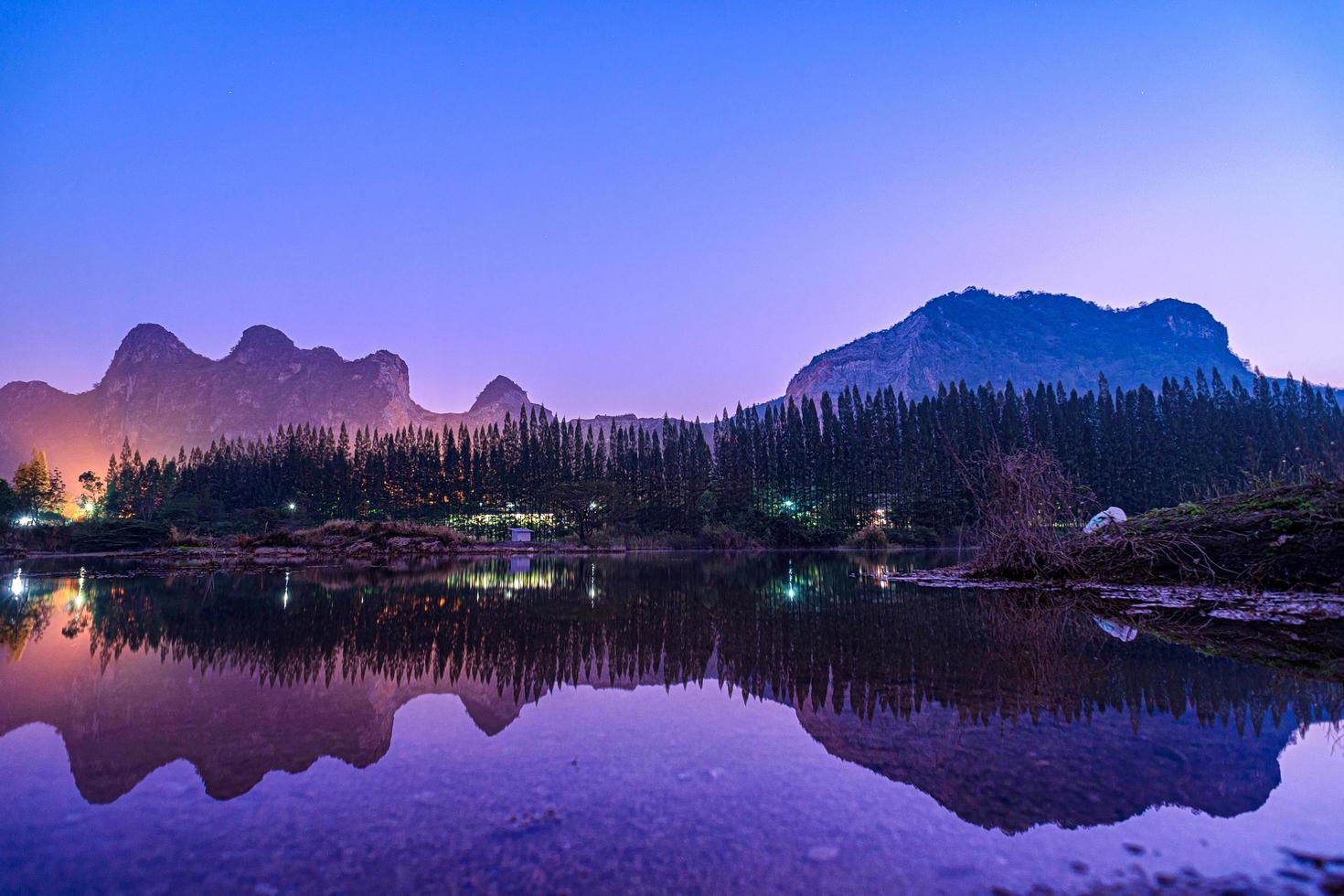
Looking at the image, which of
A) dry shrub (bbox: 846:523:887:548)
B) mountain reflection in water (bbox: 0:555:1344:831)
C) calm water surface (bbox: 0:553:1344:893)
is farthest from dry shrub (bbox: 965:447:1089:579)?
dry shrub (bbox: 846:523:887:548)

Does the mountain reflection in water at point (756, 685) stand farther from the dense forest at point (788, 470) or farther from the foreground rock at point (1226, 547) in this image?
the dense forest at point (788, 470)

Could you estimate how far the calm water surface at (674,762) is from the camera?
317cm

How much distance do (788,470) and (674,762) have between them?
7342cm

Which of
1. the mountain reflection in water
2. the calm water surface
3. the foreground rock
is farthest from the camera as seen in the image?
the foreground rock

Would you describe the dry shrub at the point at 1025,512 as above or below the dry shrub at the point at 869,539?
above

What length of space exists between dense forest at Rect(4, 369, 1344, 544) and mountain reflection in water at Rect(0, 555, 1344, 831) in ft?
167

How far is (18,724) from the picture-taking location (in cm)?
591

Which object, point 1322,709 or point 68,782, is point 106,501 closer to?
point 68,782

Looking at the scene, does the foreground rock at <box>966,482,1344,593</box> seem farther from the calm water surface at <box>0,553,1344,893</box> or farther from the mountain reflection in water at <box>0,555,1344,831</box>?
the calm water surface at <box>0,553,1344,893</box>

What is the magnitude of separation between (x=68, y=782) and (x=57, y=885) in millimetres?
1966

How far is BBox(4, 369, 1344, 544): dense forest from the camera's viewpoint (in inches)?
2697

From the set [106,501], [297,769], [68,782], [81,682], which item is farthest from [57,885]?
[106,501]

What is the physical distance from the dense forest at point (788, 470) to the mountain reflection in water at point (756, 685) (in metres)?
51.0

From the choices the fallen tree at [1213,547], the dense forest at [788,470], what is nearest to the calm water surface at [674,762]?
the fallen tree at [1213,547]
